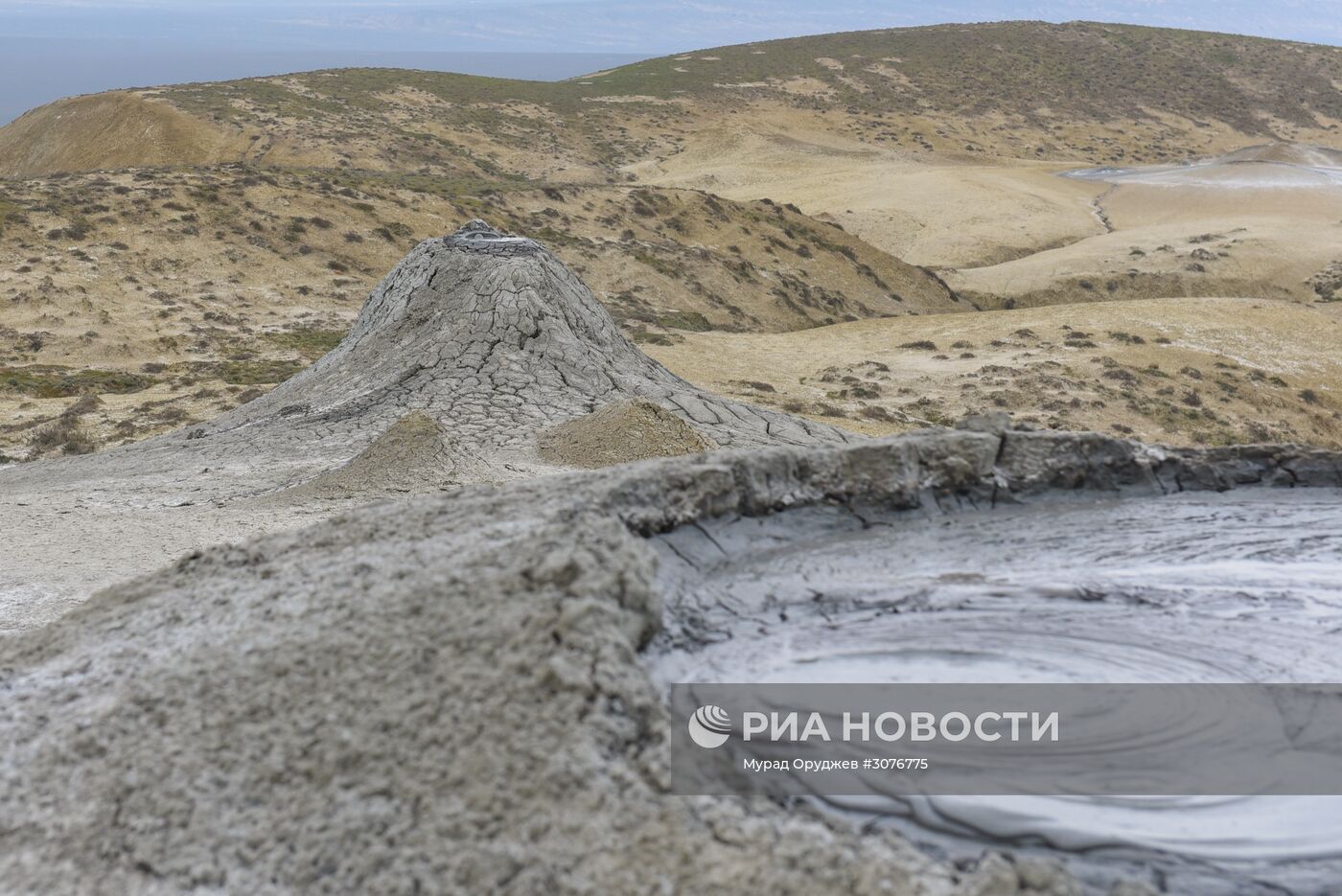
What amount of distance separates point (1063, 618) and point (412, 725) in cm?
220

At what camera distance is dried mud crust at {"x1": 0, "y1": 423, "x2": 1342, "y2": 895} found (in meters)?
2.47

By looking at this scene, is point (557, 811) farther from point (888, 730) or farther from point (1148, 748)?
point (1148, 748)

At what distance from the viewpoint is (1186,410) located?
18172mm

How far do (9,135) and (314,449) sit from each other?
152ft

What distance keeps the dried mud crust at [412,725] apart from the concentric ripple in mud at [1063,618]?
181 mm

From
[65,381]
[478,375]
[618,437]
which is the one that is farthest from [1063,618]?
[65,381]

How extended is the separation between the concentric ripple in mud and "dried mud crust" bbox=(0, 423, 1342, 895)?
18cm

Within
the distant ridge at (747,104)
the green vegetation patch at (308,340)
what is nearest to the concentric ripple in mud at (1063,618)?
the green vegetation patch at (308,340)

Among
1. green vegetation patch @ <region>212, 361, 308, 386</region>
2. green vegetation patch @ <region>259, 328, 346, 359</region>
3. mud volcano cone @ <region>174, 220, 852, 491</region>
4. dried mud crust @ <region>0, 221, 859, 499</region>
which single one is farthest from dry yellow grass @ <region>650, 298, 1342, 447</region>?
green vegetation patch @ <region>212, 361, 308, 386</region>

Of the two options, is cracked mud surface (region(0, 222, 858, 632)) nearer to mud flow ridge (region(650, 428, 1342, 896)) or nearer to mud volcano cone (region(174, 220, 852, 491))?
mud volcano cone (region(174, 220, 852, 491))

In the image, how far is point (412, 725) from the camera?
2.81 m

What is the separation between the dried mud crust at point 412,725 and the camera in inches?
97.3

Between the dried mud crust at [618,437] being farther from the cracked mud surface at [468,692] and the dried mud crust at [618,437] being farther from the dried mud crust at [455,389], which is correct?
the cracked mud surface at [468,692]

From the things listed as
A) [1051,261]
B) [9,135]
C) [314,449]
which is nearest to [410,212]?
[314,449]
